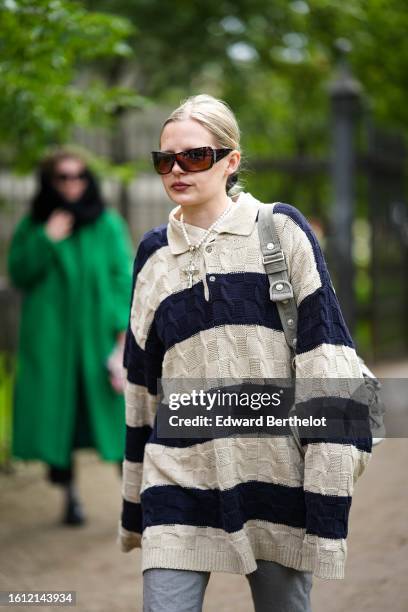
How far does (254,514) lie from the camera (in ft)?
9.09

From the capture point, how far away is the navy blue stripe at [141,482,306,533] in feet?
8.95

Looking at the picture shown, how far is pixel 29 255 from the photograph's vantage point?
5.79 metres

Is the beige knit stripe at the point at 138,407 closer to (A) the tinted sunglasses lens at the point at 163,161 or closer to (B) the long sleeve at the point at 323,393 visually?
(B) the long sleeve at the point at 323,393

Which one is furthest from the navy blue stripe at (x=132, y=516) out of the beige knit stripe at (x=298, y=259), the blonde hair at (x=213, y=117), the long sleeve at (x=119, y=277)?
the long sleeve at (x=119, y=277)

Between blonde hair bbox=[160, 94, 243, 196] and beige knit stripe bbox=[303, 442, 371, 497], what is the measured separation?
3.00 feet

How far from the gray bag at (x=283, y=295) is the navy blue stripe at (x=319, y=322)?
29 millimetres

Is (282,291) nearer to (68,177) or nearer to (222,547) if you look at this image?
(222,547)

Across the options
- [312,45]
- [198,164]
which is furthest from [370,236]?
[198,164]

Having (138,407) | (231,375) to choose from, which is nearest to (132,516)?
(138,407)

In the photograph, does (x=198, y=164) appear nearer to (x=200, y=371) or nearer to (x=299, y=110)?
(x=200, y=371)

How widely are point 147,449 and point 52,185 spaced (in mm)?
3286

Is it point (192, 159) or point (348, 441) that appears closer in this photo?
point (348, 441)

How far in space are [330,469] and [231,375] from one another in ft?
1.25

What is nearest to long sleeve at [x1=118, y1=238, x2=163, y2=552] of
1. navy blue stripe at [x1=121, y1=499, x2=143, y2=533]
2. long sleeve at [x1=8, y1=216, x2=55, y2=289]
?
navy blue stripe at [x1=121, y1=499, x2=143, y2=533]
